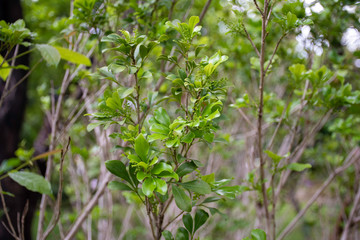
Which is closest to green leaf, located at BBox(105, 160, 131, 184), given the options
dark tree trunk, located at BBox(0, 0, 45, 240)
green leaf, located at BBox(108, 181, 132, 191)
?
green leaf, located at BBox(108, 181, 132, 191)

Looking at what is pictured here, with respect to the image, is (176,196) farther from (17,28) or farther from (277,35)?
(277,35)

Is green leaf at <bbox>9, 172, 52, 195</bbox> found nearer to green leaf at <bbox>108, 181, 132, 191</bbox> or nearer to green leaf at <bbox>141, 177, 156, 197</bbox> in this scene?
green leaf at <bbox>108, 181, 132, 191</bbox>

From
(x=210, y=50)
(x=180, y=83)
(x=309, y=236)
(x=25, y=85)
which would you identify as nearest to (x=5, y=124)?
(x=25, y=85)

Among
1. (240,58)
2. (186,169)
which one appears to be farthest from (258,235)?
(240,58)

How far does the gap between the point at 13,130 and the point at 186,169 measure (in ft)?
7.88

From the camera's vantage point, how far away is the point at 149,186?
31.3 inches

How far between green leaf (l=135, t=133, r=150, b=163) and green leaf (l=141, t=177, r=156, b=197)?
0.20 ft

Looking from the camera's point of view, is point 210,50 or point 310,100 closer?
point 310,100

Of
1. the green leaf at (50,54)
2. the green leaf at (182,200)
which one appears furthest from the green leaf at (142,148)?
the green leaf at (50,54)

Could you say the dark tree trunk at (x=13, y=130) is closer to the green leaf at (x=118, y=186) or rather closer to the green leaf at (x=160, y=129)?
the green leaf at (x=118, y=186)

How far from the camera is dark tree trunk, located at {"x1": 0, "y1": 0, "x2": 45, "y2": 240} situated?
246 centimetres

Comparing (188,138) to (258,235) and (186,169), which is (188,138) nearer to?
(186,169)

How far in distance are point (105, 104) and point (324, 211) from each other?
3.29m

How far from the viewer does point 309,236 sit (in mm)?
4191
